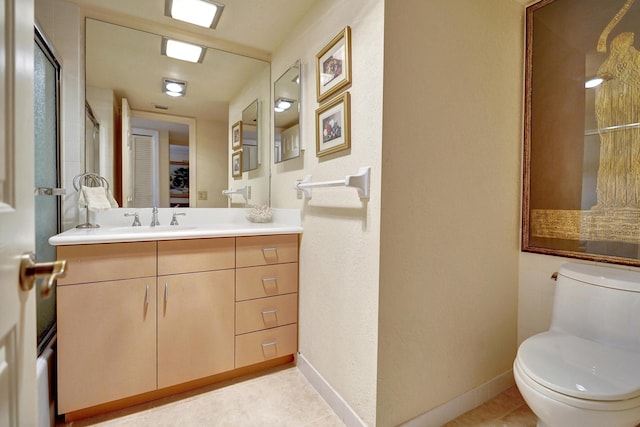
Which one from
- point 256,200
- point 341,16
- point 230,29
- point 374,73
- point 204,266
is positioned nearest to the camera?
point 374,73

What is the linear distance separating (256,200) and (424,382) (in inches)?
61.7

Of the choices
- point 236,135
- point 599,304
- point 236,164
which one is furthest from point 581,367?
point 236,135

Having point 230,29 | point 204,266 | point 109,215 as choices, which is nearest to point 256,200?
point 204,266

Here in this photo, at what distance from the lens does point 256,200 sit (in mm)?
2223

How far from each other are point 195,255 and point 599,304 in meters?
1.85

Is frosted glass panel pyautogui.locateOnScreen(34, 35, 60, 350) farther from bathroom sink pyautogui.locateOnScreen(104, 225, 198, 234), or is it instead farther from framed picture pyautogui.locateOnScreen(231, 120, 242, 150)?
framed picture pyautogui.locateOnScreen(231, 120, 242, 150)

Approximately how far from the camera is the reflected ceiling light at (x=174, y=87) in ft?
6.43

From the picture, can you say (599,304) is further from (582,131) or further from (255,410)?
(255,410)

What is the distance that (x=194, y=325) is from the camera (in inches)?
60.9

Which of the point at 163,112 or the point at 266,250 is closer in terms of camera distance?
the point at 266,250

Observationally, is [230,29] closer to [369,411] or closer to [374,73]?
[374,73]

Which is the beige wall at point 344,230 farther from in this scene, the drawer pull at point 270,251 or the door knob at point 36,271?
the door knob at point 36,271

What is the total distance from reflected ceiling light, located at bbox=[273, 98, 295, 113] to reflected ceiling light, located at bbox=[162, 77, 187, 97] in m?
0.63

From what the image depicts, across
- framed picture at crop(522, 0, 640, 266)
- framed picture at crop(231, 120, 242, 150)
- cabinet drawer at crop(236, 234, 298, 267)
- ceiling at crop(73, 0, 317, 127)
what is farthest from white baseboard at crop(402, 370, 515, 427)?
ceiling at crop(73, 0, 317, 127)
